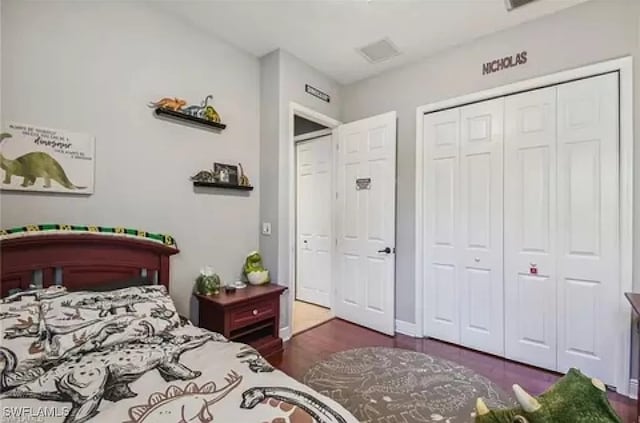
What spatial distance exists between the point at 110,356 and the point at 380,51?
3.19m

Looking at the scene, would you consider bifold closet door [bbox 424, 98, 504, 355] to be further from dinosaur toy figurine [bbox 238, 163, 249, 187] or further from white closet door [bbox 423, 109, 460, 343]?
dinosaur toy figurine [bbox 238, 163, 249, 187]

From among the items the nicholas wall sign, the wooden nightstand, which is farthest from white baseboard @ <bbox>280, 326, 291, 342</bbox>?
the nicholas wall sign

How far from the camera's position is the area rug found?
1.98 metres

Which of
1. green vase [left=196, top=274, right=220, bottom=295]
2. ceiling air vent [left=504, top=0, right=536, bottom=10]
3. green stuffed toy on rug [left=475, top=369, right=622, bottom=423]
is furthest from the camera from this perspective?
A: green vase [left=196, top=274, right=220, bottom=295]

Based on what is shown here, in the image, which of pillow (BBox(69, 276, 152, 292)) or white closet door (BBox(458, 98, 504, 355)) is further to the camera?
white closet door (BBox(458, 98, 504, 355))

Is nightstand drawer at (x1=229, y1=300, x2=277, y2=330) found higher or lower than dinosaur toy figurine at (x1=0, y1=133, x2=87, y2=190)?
lower

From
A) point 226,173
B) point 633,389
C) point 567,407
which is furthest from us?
point 226,173

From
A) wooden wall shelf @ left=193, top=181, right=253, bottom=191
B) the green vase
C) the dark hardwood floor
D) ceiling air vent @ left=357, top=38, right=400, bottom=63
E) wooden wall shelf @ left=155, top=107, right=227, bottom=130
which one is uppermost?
ceiling air vent @ left=357, top=38, right=400, bottom=63

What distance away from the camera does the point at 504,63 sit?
Result: 2758mm

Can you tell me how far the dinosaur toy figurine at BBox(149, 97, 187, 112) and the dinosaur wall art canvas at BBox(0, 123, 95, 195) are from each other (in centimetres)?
54

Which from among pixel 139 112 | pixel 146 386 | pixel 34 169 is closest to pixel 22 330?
pixel 146 386

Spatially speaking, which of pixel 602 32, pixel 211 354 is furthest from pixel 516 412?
pixel 602 32

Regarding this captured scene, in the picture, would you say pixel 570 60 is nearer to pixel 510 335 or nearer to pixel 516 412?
pixel 510 335

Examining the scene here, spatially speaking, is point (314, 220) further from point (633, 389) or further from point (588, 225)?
point (633, 389)
